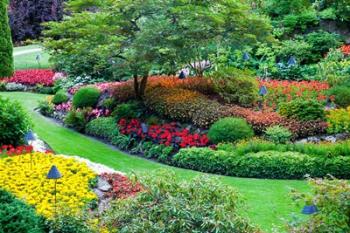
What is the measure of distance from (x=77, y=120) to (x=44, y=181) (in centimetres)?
687

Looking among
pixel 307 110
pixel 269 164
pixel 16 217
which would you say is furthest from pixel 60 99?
pixel 16 217

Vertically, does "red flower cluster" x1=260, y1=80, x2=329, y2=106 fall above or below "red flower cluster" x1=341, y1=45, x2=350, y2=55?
above

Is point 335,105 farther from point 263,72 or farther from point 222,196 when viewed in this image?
point 222,196

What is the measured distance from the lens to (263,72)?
1888 cm

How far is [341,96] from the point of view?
14.5m

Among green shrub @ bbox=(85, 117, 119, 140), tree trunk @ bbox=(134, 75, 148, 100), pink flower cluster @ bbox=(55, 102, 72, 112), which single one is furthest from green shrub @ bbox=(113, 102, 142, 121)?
pink flower cluster @ bbox=(55, 102, 72, 112)

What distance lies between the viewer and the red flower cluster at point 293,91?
14891mm

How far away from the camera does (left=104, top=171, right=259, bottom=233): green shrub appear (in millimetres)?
6820

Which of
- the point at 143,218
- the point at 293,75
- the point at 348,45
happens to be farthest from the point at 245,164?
the point at 348,45

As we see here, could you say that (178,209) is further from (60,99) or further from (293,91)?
(60,99)

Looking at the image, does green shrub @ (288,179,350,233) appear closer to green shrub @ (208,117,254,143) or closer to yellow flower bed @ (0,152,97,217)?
yellow flower bed @ (0,152,97,217)

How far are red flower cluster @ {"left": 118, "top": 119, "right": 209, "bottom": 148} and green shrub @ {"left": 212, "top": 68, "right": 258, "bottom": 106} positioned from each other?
5.04ft

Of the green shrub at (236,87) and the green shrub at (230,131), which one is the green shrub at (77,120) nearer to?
the green shrub at (236,87)

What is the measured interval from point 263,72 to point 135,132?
6.05 meters
